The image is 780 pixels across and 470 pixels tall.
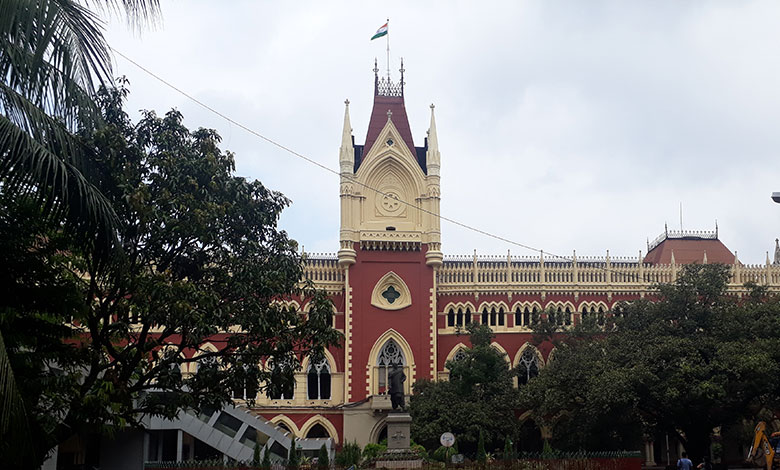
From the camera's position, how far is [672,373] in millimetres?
34250

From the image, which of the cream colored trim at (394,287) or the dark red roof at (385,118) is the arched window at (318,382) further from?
the dark red roof at (385,118)

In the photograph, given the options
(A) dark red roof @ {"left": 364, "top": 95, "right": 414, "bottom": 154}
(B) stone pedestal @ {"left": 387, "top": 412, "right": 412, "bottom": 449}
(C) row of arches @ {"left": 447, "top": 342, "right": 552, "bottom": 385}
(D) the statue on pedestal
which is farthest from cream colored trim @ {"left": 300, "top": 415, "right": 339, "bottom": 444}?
(B) stone pedestal @ {"left": 387, "top": 412, "right": 412, "bottom": 449}

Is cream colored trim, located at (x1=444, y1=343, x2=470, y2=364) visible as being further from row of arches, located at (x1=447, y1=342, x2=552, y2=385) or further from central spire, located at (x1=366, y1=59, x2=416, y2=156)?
central spire, located at (x1=366, y1=59, x2=416, y2=156)

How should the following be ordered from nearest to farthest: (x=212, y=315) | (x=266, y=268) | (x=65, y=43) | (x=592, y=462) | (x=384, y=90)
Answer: (x=65, y=43)
(x=212, y=315)
(x=266, y=268)
(x=592, y=462)
(x=384, y=90)

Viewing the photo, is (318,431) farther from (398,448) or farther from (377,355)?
(398,448)

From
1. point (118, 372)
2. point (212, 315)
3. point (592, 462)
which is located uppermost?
point (212, 315)

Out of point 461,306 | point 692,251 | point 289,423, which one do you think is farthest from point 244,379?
point 692,251

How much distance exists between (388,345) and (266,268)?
2576cm

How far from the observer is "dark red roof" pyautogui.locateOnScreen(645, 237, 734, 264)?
5191 centimetres

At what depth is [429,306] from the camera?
4688 cm

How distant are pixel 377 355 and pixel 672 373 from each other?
16.8 meters

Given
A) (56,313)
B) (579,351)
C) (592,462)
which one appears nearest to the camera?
(56,313)

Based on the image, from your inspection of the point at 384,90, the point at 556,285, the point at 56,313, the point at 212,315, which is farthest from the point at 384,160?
the point at 56,313

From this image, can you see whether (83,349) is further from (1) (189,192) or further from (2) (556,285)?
(2) (556,285)
